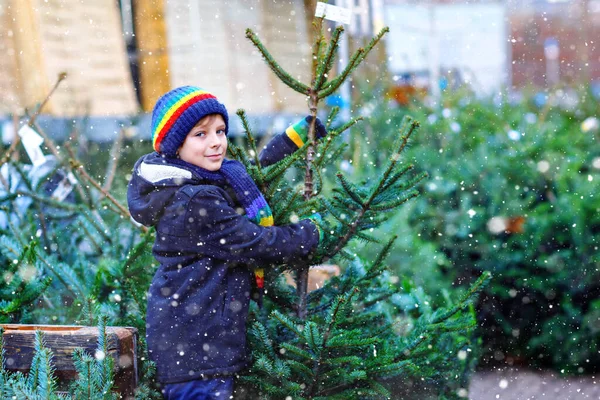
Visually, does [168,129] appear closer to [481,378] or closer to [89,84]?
[481,378]

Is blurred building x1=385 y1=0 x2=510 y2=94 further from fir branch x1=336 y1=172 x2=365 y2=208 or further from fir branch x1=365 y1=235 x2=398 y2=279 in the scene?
fir branch x1=336 y1=172 x2=365 y2=208

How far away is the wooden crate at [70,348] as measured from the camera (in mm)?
2438

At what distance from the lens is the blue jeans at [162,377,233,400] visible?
258 centimetres

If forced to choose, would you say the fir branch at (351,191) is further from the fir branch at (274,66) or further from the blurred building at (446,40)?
the blurred building at (446,40)

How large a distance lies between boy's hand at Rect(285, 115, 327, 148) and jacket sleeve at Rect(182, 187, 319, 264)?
1.48 ft

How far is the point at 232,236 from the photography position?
2520mm

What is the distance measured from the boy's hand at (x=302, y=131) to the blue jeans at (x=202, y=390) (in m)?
0.96

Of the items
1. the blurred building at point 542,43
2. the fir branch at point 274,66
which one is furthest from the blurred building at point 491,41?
the fir branch at point 274,66

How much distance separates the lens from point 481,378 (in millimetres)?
5023

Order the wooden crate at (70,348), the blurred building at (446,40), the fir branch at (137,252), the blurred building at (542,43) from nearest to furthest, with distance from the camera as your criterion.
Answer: the wooden crate at (70,348) → the fir branch at (137,252) → the blurred building at (446,40) → the blurred building at (542,43)

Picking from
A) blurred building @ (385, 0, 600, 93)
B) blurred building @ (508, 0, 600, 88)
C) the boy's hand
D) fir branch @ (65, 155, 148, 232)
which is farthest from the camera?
blurred building @ (508, 0, 600, 88)

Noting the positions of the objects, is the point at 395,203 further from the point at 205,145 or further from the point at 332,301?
the point at 205,145

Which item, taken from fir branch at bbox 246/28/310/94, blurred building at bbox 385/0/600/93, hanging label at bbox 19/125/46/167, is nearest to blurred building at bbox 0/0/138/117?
blurred building at bbox 385/0/600/93

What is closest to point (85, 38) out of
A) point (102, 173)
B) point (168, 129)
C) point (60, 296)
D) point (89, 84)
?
point (89, 84)
